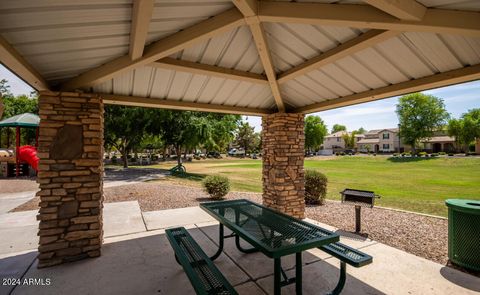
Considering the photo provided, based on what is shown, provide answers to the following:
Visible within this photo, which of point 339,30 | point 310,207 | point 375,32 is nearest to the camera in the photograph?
point 375,32

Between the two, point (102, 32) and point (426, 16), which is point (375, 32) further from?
point (102, 32)

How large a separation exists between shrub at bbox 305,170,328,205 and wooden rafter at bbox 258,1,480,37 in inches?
253

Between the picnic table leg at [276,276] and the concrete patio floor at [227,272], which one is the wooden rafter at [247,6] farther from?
the concrete patio floor at [227,272]

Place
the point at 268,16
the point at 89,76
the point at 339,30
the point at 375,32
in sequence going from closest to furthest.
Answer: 1. the point at 268,16
2. the point at 375,32
3. the point at 339,30
4. the point at 89,76

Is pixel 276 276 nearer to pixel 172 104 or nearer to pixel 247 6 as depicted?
pixel 247 6

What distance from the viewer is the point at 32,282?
11.3ft

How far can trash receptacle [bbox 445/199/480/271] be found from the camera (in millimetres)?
3598

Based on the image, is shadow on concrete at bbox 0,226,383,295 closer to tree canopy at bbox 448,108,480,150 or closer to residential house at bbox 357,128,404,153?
tree canopy at bbox 448,108,480,150

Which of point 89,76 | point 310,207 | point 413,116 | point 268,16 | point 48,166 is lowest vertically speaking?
point 310,207

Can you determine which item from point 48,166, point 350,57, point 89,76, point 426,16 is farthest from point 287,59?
point 48,166

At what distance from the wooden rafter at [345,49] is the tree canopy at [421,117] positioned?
166ft

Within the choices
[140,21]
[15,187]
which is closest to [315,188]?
[140,21]

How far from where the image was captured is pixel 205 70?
3.99 m

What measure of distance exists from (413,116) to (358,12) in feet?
173
